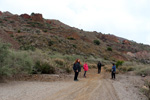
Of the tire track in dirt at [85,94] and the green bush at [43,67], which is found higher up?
the green bush at [43,67]

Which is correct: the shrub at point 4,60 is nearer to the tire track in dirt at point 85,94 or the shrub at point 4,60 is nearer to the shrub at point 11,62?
the shrub at point 11,62

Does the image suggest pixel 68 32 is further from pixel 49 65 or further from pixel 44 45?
pixel 49 65

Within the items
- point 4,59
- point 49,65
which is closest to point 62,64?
point 49,65

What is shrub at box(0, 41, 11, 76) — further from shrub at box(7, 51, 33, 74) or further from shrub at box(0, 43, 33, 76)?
shrub at box(7, 51, 33, 74)

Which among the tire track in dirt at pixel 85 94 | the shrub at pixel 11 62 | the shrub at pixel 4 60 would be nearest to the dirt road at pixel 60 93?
the tire track in dirt at pixel 85 94

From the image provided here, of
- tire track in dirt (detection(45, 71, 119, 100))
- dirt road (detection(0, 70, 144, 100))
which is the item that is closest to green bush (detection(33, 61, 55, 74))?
dirt road (detection(0, 70, 144, 100))

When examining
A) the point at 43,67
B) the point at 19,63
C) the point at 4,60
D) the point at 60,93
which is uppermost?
the point at 4,60

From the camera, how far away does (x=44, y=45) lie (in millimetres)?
35500

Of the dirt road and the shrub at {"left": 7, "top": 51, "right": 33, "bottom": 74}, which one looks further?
the shrub at {"left": 7, "top": 51, "right": 33, "bottom": 74}

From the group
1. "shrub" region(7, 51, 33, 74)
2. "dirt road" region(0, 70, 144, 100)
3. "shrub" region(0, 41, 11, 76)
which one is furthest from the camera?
"shrub" region(7, 51, 33, 74)

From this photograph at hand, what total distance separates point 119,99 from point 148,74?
1299 centimetres

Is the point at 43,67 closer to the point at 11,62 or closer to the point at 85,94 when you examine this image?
the point at 11,62

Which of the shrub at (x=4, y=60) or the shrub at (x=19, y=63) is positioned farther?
the shrub at (x=19, y=63)

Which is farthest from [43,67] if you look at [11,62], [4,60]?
[4,60]
